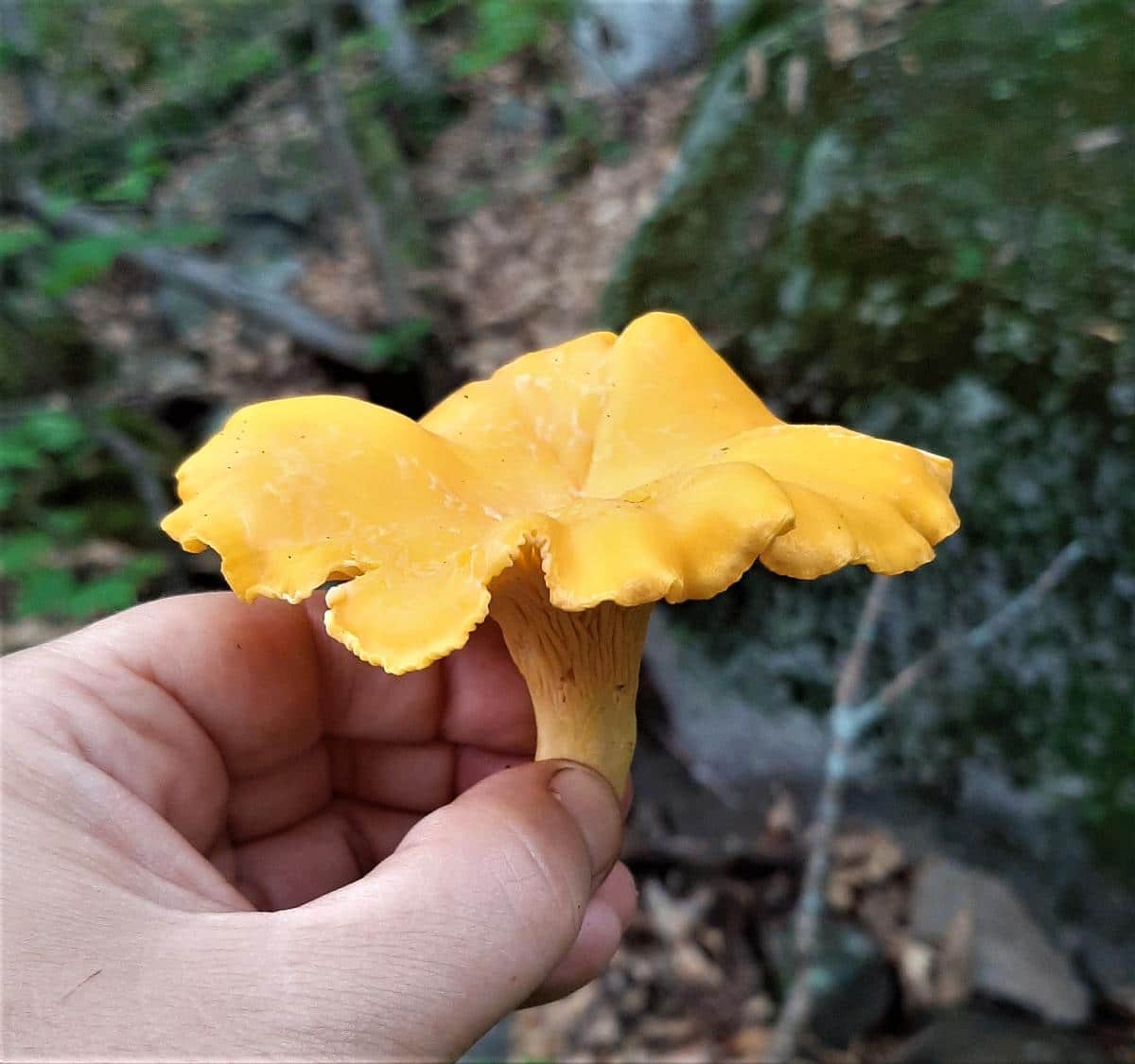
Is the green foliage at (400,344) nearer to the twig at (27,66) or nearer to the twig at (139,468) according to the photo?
the twig at (139,468)

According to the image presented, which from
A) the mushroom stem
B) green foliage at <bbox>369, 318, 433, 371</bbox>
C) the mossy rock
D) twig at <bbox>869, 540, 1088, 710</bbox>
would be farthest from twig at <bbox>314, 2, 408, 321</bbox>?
the mushroom stem

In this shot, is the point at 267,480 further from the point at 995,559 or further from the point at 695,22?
the point at 695,22

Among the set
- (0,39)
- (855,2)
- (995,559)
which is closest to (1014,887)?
(995,559)

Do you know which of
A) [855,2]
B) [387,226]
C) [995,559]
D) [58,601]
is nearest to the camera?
[58,601]

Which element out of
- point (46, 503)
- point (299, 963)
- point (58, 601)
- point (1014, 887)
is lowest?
point (1014, 887)

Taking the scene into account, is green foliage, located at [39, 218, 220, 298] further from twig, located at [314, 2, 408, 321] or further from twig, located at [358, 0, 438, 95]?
twig, located at [358, 0, 438, 95]

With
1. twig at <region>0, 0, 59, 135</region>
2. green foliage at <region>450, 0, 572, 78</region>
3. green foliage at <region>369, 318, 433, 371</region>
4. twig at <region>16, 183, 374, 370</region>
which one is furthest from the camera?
green foliage at <region>369, 318, 433, 371</region>
